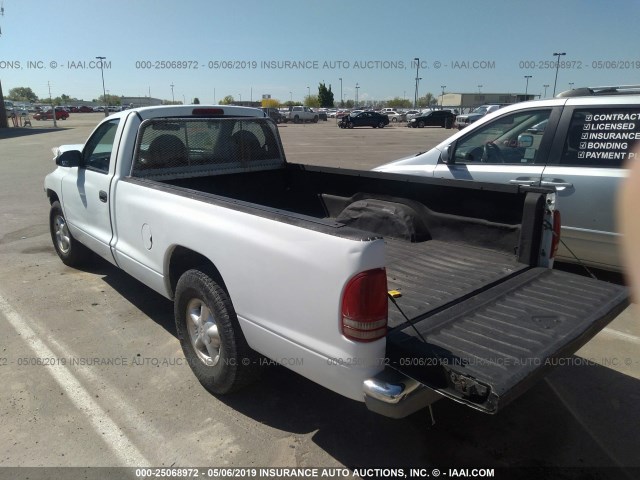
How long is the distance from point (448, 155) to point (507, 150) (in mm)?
635

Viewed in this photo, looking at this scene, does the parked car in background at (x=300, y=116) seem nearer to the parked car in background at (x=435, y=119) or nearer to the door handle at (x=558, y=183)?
the parked car in background at (x=435, y=119)

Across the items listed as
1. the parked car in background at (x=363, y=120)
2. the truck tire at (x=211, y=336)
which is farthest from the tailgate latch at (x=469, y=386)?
the parked car in background at (x=363, y=120)

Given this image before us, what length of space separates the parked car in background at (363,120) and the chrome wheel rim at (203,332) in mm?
42270

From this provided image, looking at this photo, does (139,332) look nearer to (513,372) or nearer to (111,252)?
(111,252)

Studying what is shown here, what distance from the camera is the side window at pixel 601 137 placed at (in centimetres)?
448

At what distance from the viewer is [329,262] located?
87.8 inches

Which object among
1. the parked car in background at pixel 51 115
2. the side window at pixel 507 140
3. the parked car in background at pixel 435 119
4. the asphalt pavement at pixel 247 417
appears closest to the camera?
the asphalt pavement at pixel 247 417

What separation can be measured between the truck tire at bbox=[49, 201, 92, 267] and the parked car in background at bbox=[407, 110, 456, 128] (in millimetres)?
41348

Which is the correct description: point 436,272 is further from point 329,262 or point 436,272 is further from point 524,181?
point 524,181

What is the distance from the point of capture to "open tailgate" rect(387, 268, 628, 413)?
6.68 ft

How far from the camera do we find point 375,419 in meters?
3.07

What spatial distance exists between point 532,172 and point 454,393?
3582 millimetres

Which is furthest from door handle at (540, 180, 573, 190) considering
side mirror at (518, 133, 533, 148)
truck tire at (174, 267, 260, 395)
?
truck tire at (174, 267, 260, 395)

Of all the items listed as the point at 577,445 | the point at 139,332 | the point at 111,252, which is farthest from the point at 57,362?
the point at 577,445
